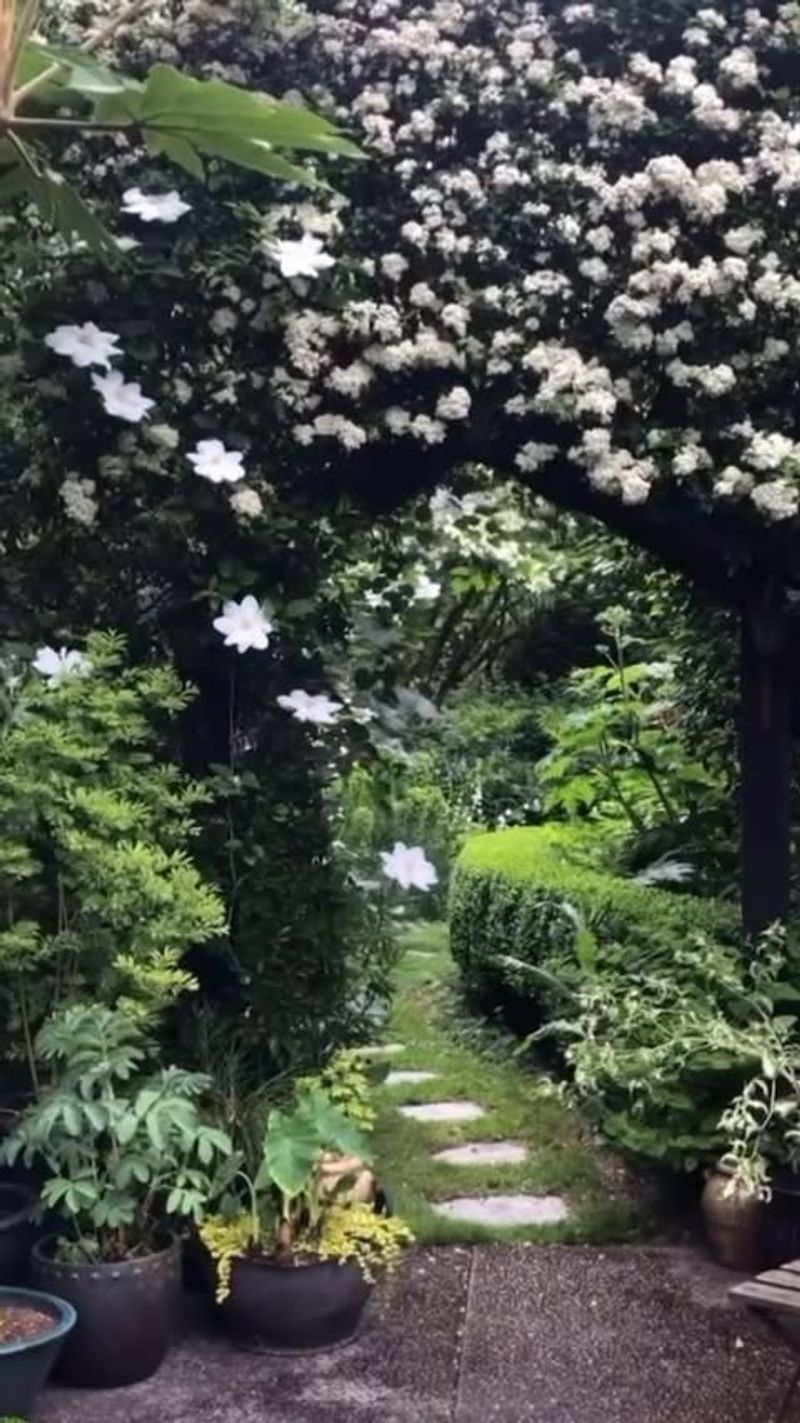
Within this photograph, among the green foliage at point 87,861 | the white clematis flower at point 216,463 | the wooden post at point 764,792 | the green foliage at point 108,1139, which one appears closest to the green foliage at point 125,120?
the white clematis flower at point 216,463

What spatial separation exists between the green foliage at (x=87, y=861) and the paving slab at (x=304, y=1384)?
2.32ft

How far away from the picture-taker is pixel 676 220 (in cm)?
352

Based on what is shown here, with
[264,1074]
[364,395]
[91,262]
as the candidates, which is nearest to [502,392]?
[364,395]

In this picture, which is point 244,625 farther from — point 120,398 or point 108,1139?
point 108,1139

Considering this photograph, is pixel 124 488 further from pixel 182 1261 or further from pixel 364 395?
pixel 182 1261

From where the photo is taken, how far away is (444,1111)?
5.23 metres

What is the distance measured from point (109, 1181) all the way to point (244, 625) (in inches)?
44.3

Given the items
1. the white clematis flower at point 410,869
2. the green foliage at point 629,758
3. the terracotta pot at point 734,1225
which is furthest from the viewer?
the green foliage at point 629,758

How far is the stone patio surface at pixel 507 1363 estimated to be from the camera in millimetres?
3139

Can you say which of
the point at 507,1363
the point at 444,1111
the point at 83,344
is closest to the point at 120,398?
the point at 83,344

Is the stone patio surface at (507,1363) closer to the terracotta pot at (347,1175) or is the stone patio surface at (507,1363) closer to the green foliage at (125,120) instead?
the terracotta pot at (347,1175)

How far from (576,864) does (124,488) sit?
2.86 meters

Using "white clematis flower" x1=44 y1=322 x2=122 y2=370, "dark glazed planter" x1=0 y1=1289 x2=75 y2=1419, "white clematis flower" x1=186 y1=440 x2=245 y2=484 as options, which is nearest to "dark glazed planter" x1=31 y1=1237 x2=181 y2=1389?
"dark glazed planter" x1=0 y1=1289 x2=75 y2=1419

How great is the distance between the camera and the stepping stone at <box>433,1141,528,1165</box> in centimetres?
471
